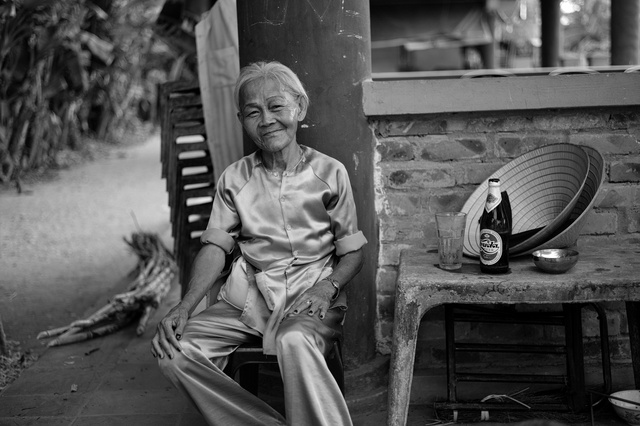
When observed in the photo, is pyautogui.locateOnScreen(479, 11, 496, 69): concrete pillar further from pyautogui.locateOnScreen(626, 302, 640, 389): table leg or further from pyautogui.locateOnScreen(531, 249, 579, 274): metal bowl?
pyautogui.locateOnScreen(531, 249, 579, 274): metal bowl

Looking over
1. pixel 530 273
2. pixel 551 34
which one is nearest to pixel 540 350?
pixel 530 273

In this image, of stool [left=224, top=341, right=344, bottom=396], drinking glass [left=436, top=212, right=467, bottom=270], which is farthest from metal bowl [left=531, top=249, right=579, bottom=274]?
stool [left=224, top=341, right=344, bottom=396]

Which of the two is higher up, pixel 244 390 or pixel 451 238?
pixel 451 238

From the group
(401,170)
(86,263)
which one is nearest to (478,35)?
(86,263)

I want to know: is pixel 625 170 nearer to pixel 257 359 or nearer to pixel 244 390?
pixel 257 359

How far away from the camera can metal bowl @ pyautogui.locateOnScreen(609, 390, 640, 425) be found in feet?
10.2

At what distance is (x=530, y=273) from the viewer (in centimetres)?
277

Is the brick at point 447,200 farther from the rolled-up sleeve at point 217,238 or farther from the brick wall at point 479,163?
the rolled-up sleeve at point 217,238

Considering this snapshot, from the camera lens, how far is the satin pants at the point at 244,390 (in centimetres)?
266

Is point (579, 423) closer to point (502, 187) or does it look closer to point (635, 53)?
point (502, 187)

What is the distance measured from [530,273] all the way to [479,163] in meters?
0.97

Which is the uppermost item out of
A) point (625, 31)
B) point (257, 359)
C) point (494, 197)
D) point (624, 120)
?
point (625, 31)

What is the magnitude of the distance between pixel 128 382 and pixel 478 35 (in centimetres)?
1284

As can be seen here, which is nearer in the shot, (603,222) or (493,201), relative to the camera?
(493,201)
